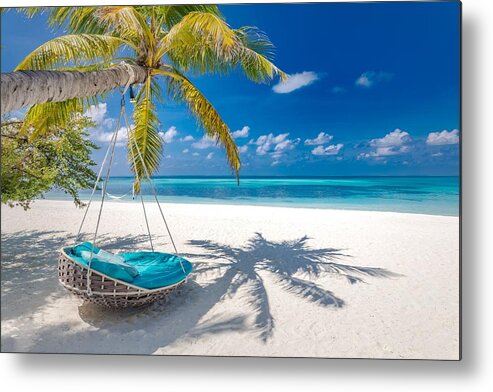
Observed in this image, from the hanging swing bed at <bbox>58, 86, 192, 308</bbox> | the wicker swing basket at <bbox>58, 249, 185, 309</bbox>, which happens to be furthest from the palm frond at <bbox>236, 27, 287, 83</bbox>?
the wicker swing basket at <bbox>58, 249, 185, 309</bbox>

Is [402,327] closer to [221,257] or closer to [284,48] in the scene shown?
[221,257]

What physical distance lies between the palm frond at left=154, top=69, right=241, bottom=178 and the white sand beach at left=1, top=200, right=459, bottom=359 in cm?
115

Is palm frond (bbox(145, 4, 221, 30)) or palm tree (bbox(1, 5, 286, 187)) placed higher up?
palm frond (bbox(145, 4, 221, 30))

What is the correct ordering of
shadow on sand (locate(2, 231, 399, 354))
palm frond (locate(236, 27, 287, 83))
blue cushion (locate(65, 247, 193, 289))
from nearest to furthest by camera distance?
blue cushion (locate(65, 247, 193, 289)), shadow on sand (locate(2, 231, 399, 354)), palm frond (locate(236, 27, 287, 83))

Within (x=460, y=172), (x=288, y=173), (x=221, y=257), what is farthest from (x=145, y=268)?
(x=288, y=173)

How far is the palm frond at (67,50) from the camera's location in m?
1.90

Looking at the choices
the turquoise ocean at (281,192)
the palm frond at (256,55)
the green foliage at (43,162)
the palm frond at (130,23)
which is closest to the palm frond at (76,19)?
the palm frond at (130,23)

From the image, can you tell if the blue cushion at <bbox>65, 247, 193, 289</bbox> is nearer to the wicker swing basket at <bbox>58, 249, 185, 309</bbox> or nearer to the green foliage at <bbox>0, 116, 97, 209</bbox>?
the wicker swing basket at <bbox>58, 249, 185, 309</bbox>

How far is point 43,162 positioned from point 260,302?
7.22ft

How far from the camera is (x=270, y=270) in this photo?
3559 mm

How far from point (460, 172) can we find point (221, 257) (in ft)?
8.44

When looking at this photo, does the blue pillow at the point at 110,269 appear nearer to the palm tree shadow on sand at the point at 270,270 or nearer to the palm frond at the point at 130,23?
the palm tree shadow on sand at the point at 270,270

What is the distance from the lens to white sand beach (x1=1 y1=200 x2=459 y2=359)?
2172 millimetres

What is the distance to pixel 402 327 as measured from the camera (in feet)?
7.48
